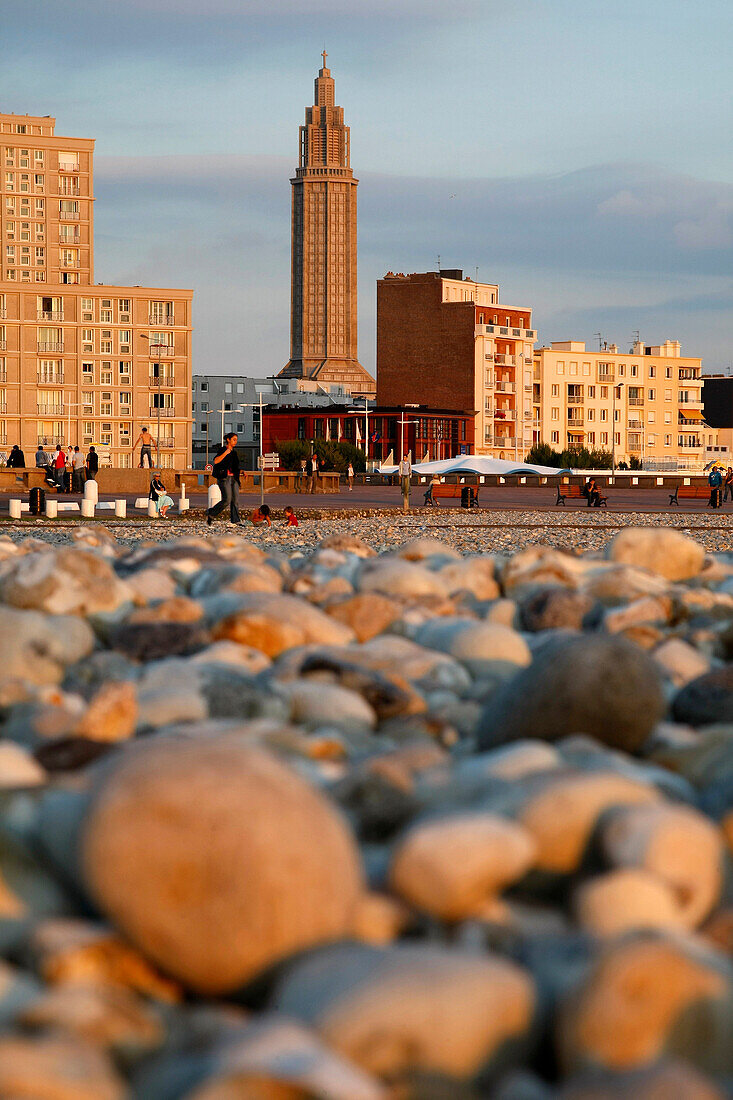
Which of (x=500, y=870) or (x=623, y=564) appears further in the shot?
(x=623, y=564)

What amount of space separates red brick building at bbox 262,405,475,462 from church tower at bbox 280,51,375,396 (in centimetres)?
7305

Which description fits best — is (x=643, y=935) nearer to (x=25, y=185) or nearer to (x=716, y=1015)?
(x=716, y=1015)

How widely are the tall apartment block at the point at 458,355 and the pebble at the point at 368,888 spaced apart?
4020 inches

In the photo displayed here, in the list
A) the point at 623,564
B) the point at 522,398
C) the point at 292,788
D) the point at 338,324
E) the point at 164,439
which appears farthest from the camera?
the point at 338,324

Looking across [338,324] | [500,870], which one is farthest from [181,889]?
[338,324]

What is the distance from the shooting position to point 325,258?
18600cm

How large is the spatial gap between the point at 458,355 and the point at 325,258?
8488 centimetres

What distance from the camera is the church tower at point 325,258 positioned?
599ft

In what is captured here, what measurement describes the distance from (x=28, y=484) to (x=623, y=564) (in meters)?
38.7

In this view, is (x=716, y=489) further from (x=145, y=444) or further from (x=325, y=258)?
(x=325, y=258)

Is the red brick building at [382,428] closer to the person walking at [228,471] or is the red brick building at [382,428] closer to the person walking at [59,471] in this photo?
the person walking at [59,471]

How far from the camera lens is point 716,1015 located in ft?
6.46

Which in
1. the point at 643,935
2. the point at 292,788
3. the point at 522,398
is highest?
the point at 522,398

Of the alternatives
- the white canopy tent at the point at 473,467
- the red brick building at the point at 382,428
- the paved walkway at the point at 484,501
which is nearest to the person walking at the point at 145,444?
the paved walkway at the point at 484,501
